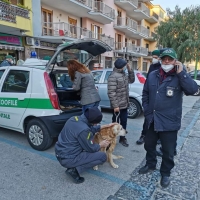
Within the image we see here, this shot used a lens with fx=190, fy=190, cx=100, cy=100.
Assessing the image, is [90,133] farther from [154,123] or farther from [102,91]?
[102,91]

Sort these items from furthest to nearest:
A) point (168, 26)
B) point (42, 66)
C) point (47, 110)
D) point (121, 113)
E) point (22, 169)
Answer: point (168, 26) < point (121, 113) < point (42, 66) < point (47, 110) < point (22, 169)

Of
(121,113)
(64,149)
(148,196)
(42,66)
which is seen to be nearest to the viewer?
(148,196)

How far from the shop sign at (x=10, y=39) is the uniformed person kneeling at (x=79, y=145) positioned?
9.97 meters

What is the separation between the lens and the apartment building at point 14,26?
9508 mm

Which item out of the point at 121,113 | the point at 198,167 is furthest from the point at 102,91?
the point at 198,167

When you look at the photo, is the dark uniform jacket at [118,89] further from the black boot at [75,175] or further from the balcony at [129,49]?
the balcony at [129,49]

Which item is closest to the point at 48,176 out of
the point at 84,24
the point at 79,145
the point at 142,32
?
the point at 79,145

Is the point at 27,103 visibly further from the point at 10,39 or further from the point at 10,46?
the point at 10,39

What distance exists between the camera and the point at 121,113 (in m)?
3.99

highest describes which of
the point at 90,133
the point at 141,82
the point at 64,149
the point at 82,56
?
the point at 82,56

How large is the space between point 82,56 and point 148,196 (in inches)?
152

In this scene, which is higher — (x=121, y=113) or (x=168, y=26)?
(x=168, y=26)

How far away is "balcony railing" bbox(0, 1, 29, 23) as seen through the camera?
365 inches

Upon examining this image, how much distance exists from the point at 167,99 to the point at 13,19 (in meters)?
10.1
